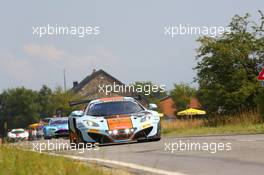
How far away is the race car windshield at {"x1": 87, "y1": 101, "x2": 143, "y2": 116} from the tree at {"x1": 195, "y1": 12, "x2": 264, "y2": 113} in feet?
70.3

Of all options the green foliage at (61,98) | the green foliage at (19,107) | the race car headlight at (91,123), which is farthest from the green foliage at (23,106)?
the race car headlight at (91,123)

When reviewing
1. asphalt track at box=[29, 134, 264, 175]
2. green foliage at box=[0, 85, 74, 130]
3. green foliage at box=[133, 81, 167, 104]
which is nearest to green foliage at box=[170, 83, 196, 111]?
green foliage at box=[133, 81, 167, 104]

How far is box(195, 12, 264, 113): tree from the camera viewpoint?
131 ft

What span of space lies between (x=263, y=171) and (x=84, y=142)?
8.73 metres

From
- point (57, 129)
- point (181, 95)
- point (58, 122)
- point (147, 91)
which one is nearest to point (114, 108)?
point (57, 129)

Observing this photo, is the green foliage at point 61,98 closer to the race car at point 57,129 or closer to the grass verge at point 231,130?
the race car at point 57,129

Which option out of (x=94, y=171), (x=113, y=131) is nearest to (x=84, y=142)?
(x=113, y=131)

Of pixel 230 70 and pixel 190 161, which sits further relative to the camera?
pixel 230 70

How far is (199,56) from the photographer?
43062 millimetres

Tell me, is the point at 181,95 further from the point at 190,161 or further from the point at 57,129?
the point at 190,161

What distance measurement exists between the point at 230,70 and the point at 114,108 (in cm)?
2426

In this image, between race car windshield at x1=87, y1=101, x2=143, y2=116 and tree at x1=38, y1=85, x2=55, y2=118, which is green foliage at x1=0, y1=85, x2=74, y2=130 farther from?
race car windshield at x1=87, y1=101, x2=143, y2=116

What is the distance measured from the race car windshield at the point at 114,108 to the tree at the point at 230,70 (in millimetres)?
21423

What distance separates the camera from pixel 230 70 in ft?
137
